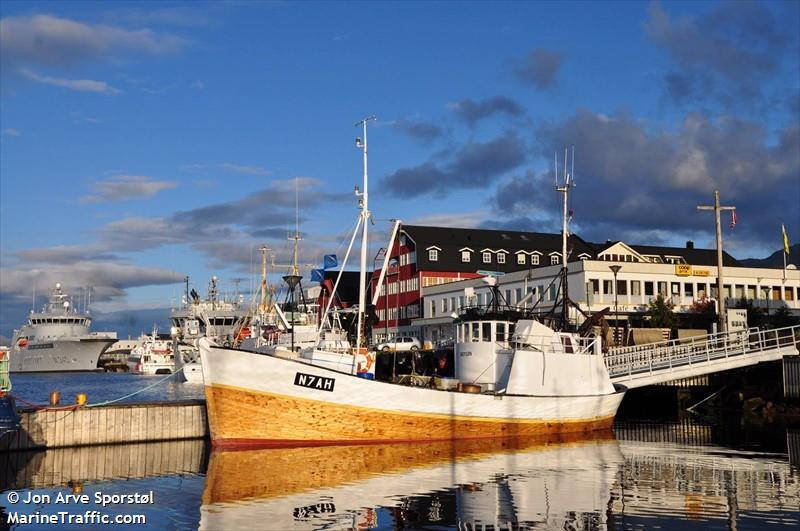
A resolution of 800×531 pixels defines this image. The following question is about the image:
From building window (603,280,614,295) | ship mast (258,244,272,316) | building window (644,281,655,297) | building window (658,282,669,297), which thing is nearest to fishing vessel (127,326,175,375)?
ship mast (258,244,272,316)

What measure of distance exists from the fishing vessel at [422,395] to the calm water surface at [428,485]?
0.95m

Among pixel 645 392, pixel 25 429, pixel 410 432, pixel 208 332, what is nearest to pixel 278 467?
pixel 410 432

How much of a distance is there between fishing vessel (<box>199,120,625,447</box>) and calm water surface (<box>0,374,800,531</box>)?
37.6 inches

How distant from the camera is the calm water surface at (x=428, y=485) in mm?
17844

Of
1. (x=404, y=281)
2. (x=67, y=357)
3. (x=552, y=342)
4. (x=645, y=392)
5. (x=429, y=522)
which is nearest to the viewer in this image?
(x=429, y=522)

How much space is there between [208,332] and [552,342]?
8798 centimetres

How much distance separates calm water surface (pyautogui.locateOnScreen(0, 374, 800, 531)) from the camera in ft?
58.5

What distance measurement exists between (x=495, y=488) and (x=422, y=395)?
33.2 ft

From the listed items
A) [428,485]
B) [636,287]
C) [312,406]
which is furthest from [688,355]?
[428,485]

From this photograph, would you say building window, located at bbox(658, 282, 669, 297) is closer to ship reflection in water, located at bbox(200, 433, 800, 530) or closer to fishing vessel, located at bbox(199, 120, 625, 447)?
fishing vessel, located at bbox(199, 120, 625, 447)

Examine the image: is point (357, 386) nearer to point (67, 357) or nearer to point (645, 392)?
point (645, 392)

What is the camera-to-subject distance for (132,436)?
31016mm

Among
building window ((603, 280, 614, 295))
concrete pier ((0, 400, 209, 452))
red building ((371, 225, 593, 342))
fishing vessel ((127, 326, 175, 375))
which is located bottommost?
concrete pier ((0, 400, 209, 452))

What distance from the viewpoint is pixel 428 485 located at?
22312 mm
